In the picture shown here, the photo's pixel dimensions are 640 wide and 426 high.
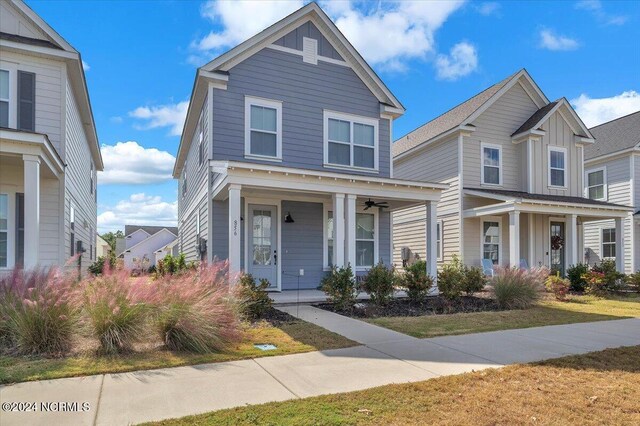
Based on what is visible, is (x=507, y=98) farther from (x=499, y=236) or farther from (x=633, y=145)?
(x=633, y=145)

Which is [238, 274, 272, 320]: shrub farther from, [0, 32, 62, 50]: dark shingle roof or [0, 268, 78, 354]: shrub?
[0, 32, 62, 50]: dark shingle roof

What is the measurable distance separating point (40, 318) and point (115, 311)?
97 centimetres

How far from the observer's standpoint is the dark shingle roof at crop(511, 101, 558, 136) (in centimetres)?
1539

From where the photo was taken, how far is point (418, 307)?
378 inches

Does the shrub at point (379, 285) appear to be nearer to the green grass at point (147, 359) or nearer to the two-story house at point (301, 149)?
the two-story house at point (301, 149)

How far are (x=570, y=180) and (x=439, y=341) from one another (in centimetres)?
1358

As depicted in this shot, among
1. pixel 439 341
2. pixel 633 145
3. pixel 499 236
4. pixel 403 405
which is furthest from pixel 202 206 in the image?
pixel 633 145

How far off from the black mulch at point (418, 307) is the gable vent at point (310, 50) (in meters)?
7.05

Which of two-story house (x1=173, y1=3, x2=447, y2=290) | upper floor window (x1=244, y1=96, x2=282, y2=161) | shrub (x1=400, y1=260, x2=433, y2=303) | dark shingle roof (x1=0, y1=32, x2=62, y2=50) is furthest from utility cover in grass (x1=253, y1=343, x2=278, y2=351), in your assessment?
dark shingle roof (x1=0, y1=32, x2=62, y2=50)

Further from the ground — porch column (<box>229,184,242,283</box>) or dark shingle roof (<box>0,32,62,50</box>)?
dark shingle roof (<box>0,32,62,50</box>)

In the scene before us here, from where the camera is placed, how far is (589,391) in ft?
13.4

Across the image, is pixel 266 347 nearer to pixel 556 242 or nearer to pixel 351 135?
pixel 351 135

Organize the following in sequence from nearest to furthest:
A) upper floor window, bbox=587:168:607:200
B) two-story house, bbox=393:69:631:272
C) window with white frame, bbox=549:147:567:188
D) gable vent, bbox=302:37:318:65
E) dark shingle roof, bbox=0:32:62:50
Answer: dark shingle roof, bbox=0:32:62:50 → gable vent, bbox=302:37:318:65 → two-story house, bbox=393:69:631:272 → window with white frame, bbox=549:147:567:188 → upper floor window, bbox=587:168:607:200

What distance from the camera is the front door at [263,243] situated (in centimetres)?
1137
